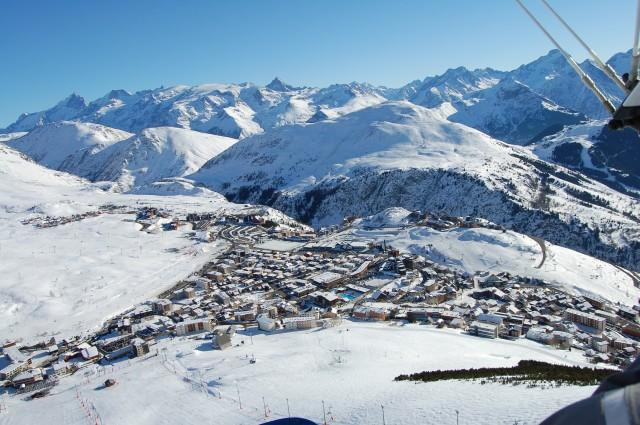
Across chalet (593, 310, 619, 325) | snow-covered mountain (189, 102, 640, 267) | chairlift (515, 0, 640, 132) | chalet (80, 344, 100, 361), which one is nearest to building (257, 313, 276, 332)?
chalet (80, 344, 100, 361)

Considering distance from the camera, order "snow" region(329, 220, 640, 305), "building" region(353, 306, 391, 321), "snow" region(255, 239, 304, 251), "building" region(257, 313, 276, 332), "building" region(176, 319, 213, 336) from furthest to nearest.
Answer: "snow" region(255, 239, 304, 251)
"snow" region(329, 220, 640, 305)
"building" region(353, 306, 391, 321)
"building" region(176, 319, 213, 336)
"building" region(257, 313, 276, 332)

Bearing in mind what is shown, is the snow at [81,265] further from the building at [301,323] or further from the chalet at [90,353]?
the building at [301,323]

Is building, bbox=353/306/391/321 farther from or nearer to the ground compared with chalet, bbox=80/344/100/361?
nearer to the ground

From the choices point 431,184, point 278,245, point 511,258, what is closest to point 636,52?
point 511,258

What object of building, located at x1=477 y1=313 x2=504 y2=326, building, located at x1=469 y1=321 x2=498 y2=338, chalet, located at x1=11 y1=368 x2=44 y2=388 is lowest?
building, located at x1=477 y1=313 x2=504 y2=326

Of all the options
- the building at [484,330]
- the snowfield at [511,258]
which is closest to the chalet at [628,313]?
the snowfield at [511,258]

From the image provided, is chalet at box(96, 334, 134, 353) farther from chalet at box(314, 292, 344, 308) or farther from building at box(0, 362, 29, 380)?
chalet at box(314, 292, 344, 308)

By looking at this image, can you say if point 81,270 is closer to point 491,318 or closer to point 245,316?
point 245,316
